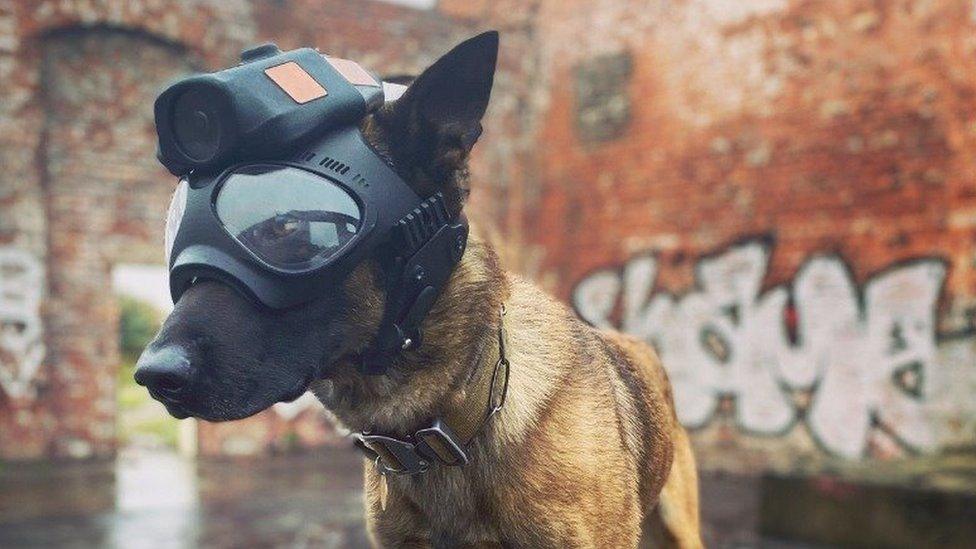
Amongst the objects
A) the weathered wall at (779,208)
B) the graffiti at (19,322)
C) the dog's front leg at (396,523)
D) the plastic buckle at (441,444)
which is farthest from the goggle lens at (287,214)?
the graffiti at (19,322)

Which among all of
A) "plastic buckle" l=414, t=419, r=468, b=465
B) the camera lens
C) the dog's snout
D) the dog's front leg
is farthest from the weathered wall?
the dog's snout

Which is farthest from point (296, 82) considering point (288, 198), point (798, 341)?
point (798, 341)

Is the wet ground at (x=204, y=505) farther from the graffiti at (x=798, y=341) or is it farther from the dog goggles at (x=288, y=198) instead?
the dog goggles at (x=288, y=198)

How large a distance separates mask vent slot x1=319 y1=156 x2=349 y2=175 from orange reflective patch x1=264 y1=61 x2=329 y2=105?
0.12m

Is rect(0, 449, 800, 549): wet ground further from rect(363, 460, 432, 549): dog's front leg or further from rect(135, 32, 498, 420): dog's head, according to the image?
rect(135, 32, 498, 420): dog's head

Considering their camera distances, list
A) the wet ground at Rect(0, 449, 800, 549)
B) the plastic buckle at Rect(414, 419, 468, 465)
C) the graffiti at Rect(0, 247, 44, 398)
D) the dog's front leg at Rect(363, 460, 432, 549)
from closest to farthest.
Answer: the plastic buckle at Rect(414, 419, 468, 465) < the dog's front leg at Rect(363, 460, 432, 549) < the wet ground at Rect(0, 449, 800, 549) < the graffiti at Rect(0, 247, 44, 398)

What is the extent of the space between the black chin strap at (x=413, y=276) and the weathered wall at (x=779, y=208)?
6.30 meters

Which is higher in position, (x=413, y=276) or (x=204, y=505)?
(x=413, y=276)

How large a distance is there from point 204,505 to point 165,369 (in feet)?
18.5

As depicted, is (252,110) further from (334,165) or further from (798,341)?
(798,341)

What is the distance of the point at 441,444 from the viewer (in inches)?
73.0

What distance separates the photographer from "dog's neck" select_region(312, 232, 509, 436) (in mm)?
1879

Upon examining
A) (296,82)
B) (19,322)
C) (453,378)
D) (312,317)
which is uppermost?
(296,82)

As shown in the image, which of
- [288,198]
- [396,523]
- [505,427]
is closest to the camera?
[288,198]
